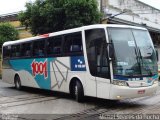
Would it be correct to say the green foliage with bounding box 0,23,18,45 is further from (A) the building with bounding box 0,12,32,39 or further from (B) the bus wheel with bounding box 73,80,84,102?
(B) the bus wheel with bounding box 73,80,84,102

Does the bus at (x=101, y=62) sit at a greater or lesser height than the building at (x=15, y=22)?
lesser

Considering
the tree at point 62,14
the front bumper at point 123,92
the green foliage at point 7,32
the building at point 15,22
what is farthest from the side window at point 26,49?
the building at point 15,22

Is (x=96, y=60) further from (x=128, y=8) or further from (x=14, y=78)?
(x=128, y=8)

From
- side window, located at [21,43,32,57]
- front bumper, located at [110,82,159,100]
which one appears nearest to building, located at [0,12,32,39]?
side window, located at [21,43,32,57]

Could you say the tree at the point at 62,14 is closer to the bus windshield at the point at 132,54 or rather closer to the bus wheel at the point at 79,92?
the bus wheel at the point at 79,92

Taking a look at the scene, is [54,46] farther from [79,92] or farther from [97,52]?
[97,52]

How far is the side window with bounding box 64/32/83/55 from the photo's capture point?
14.4 metres

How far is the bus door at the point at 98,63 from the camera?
12.8 meters

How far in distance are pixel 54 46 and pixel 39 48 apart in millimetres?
1516

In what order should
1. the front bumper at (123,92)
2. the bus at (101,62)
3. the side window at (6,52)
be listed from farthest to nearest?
1. the side window at (6,52)
2. the bus at (101,62)
3. the front bumper at (123,92)

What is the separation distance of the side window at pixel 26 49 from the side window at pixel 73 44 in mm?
3678

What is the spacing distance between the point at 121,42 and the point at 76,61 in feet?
7.67

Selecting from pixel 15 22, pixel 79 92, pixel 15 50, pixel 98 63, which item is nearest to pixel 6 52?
pixel 15 50

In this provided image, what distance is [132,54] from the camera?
1291 centimetres
